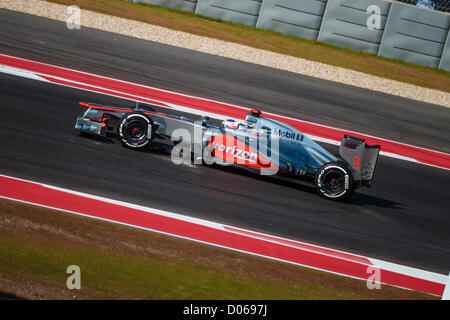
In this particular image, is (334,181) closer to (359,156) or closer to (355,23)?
(359,156)

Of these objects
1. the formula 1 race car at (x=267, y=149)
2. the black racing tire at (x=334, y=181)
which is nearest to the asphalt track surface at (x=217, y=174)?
the black racing tire at (x=334, y=181)

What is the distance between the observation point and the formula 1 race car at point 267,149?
32.2 feet

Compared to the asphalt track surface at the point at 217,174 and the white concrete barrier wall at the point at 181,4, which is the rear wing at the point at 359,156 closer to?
the asphalt track surface at the point at 217,174

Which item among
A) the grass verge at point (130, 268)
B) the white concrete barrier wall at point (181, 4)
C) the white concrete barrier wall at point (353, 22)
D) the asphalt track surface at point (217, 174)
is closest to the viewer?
the grass verge at point (130, 268)

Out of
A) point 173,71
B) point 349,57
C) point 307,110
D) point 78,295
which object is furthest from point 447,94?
point 78,295

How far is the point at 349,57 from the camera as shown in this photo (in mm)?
21016

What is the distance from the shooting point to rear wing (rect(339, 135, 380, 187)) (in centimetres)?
983

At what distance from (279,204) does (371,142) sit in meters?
5.73

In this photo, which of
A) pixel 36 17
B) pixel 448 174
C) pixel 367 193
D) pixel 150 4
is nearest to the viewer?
pixel 367 193

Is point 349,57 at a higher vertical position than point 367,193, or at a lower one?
higher

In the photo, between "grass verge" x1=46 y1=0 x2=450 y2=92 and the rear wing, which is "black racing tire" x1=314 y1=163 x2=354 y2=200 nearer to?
the rear wing

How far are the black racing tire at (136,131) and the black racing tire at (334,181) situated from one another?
2825 mm

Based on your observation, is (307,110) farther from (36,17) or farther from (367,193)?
(36,17)

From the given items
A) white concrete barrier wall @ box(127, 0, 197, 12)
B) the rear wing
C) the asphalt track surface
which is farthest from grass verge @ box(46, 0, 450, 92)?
the rear wing
